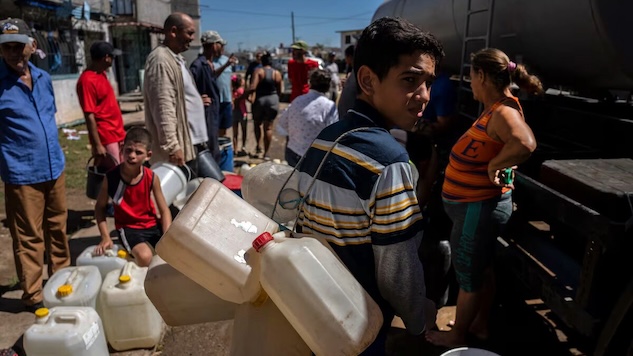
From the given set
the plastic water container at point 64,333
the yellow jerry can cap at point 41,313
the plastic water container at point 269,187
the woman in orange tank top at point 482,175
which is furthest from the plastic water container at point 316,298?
the yellow jerry can cap at point 41,313

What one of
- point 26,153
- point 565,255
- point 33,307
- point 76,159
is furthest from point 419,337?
point 76,159

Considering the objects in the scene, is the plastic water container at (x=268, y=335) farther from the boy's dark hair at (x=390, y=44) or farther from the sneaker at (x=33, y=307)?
the sneaker at (x=33, y=307)

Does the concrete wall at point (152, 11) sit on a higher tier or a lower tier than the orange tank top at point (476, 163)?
higher

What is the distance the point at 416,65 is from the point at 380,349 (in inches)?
36.9

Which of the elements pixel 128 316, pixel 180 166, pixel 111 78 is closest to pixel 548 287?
pixel 128 316

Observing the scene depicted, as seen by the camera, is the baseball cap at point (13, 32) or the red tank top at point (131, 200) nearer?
the baseball cap at point (13, 32)

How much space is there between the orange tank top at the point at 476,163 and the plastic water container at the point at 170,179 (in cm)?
254

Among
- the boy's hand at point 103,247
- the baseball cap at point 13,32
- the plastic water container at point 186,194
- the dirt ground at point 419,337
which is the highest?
the baseball cap at point 13,32

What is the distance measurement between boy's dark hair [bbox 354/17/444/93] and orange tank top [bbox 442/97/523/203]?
50.5 inches

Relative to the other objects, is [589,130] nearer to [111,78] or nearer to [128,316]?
[128,316]

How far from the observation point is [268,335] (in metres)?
1.38

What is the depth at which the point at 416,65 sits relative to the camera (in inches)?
54.4

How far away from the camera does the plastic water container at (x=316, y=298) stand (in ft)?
4.02

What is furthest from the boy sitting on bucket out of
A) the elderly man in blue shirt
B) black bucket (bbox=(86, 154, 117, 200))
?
black bucket (bbox=(86, 154, 117, 200))
